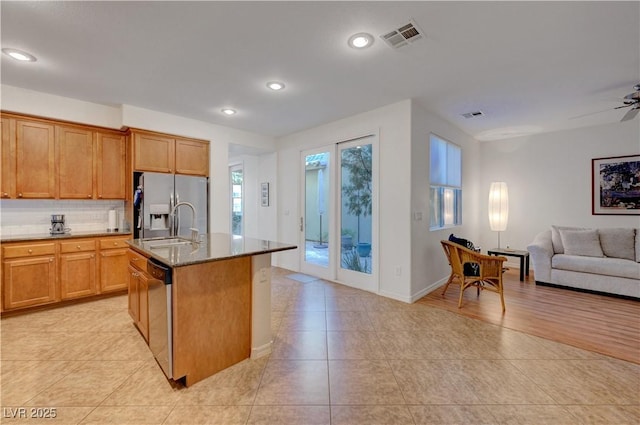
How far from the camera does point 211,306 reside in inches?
84.2

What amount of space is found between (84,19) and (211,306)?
2.39 m

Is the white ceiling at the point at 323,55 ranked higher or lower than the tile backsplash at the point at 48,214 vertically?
higher

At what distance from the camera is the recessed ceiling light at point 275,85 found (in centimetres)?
323

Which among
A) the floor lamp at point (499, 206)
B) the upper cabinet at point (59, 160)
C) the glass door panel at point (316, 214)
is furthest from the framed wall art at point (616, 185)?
the upper cabinet at point (59, 160)

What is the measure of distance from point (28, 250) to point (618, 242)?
7.92 m

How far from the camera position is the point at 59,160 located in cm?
363

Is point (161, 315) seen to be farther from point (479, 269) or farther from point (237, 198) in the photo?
point (237, 198)

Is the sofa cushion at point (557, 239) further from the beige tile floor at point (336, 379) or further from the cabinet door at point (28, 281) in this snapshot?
the cabinet door at point (28, 281)

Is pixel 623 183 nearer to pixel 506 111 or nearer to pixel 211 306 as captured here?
pixel 506 111

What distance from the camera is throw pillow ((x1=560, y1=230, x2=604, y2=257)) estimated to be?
4367 mm

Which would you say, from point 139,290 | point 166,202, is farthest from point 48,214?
point 139,290

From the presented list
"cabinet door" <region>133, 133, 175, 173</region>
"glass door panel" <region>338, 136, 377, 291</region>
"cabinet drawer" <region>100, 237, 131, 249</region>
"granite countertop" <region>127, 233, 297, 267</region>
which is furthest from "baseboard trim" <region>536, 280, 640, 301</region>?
"cabinet drawer" <region>100, 237, 131, 249</region>

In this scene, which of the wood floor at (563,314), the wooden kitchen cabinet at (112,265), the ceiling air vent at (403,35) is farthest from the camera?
the wooden kitchen cabinet at (112,265)

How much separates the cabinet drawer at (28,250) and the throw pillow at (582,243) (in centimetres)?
730
